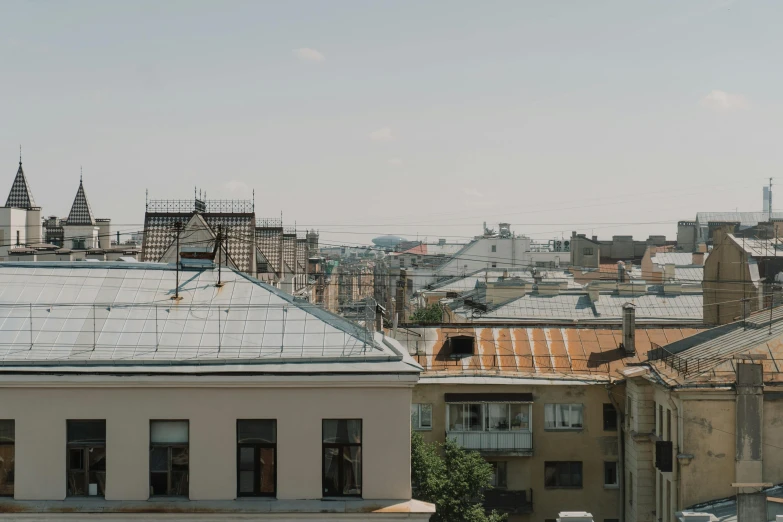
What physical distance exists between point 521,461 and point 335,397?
23897 mm

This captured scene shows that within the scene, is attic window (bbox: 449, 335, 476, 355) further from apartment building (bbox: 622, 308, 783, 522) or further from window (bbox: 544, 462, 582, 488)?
apartment building (bbox: 622, 308, 783, 522)

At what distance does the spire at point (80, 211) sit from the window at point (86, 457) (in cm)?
7031

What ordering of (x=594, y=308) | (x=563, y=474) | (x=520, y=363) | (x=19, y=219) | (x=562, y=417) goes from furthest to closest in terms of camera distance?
(x=19, y=219)
(x=594, y=308)
(x=520, y=363)
(x=563, y=474)
(x=562, y=417)

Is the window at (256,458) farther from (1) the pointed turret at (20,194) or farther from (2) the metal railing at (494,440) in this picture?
(1) the pointed turret at (20,194)

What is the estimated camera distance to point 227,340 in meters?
19.9

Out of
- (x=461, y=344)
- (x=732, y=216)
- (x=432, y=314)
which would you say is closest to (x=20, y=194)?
(x=432, y=314)

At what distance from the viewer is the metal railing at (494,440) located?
4069 cm

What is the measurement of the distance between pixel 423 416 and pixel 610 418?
7152mm

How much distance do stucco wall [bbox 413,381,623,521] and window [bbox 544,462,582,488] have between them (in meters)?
0.23

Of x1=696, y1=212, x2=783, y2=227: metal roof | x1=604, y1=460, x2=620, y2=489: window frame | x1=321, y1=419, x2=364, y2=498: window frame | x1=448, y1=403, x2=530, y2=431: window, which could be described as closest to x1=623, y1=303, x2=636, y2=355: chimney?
x1=604, y1=460, x2=620, y2=489: window frame

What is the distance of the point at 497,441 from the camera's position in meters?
40.8

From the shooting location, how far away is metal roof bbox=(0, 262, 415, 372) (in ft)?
63.4

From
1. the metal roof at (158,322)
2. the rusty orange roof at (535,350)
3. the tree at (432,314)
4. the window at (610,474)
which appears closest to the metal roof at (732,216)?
the tree at (432,314)

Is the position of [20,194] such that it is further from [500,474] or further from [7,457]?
[7,457]
